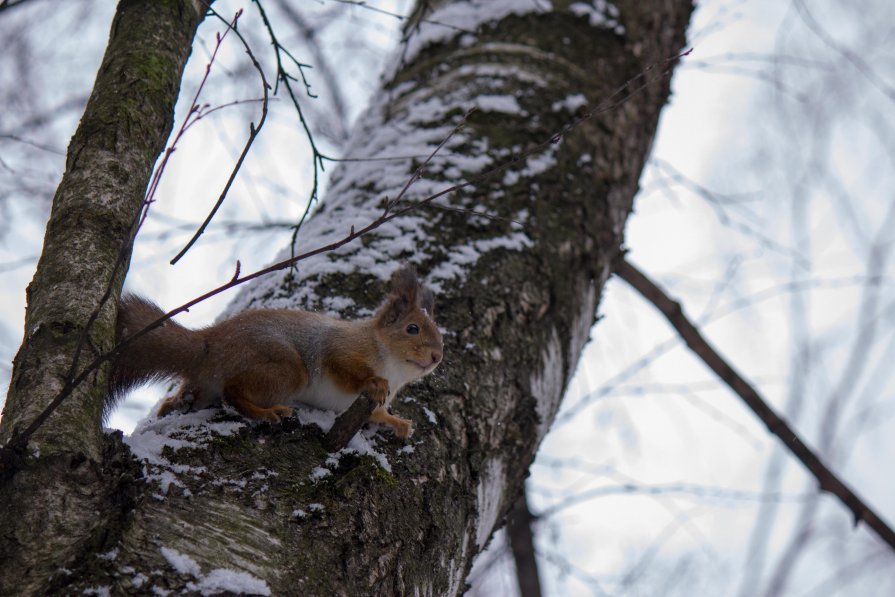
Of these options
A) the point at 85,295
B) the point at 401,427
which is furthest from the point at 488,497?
the point at 85,295

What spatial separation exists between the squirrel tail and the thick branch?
6.39ft

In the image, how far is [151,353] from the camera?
1889mm

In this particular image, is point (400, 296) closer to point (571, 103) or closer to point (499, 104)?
point (499, 104)

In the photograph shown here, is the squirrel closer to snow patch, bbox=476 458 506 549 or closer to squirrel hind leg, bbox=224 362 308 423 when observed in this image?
squirrel hind leg, bbox=224 362 308 423

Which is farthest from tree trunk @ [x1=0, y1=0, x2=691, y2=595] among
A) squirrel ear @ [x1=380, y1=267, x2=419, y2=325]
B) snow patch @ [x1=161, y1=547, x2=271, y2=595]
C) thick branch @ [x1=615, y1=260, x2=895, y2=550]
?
thick branch @ [x1=615, y1=260, x2=895, y2=550]

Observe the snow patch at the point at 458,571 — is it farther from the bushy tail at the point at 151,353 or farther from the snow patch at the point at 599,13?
the snow patch at the point at 599,13

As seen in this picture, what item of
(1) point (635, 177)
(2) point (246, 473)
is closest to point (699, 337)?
(1) point (635, 177)

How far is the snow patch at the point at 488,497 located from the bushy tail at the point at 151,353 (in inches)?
29.4

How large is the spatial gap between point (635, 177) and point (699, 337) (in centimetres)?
73

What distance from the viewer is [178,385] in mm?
2084

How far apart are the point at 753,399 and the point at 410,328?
5.82 ft

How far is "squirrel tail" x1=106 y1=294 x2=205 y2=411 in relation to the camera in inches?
72.5

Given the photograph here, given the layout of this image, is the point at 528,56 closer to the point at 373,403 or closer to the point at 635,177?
the point at 635,177

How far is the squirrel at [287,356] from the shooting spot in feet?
6.15
